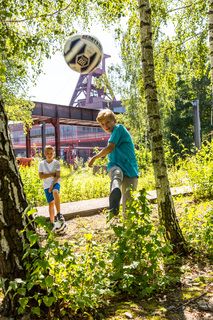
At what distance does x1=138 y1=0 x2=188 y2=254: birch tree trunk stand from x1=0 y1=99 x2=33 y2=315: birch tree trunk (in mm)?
1760

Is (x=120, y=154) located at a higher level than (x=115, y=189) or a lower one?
higher

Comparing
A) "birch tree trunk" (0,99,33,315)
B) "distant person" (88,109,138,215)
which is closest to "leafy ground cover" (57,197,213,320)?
"birch tree trunk" (0,99,33,315)

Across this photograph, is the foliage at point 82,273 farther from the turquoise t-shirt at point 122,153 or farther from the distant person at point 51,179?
the distant person at point 51,179

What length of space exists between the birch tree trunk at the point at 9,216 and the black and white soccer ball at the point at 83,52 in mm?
4031

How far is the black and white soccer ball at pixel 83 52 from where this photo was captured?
5.96 meters

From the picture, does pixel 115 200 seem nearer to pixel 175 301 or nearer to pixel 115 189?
pixel 115 189

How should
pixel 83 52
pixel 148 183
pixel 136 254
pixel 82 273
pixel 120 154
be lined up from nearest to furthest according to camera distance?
pixel 82 273, pixel 136 254, pixel 120 154, pixel 83 52, pixel 148 183

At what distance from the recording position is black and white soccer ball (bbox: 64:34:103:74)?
235 inches

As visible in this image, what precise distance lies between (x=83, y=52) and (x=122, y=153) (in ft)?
8.32

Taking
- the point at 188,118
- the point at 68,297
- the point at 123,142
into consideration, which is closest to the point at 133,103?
the point at 188,118

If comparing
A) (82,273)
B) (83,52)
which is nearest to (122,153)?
(82,273)

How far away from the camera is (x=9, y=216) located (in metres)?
2.17

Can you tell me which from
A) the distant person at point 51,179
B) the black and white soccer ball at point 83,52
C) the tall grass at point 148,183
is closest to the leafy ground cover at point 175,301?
the distant person at point 51,179

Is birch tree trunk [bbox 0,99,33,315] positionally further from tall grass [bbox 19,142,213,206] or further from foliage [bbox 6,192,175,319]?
tall grass [bbox 19,142,213,206]
